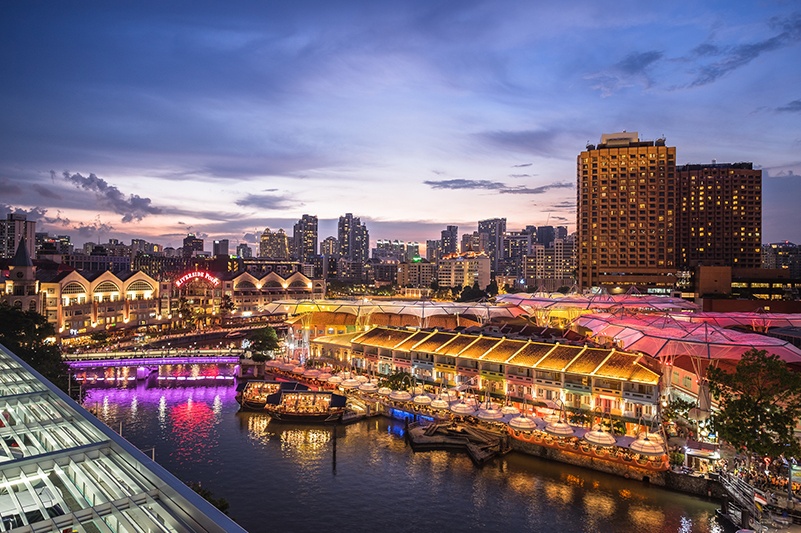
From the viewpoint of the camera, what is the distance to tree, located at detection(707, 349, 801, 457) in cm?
2494

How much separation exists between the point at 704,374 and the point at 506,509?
55.8 feet

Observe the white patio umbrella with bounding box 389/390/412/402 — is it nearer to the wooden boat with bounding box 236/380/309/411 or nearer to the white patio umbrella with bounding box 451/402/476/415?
the white patio umbrella with bounding box 451/402/476/415

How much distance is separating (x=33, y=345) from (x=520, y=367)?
4002 centimetres

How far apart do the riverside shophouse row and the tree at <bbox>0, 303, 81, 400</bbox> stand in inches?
930

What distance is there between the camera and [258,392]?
4466cm

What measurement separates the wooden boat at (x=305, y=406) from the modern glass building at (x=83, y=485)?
28.7 meters

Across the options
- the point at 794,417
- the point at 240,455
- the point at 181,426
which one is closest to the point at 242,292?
the point at 181,426

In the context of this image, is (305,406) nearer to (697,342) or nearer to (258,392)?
(258,392)

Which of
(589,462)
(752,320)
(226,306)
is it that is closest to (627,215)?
(752,320)

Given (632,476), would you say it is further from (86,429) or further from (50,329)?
(50,329)

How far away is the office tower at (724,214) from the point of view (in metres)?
136

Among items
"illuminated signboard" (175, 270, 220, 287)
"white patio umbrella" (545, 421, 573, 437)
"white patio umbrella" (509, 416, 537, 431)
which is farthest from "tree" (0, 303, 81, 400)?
"illuminated signboard" (175, 270, 220, 287)

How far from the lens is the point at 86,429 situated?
38.1 ft

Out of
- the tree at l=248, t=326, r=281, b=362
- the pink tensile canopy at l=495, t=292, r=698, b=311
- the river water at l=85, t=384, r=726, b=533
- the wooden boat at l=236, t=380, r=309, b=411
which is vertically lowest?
the river water at l=85, t=384, r=726, b=533
